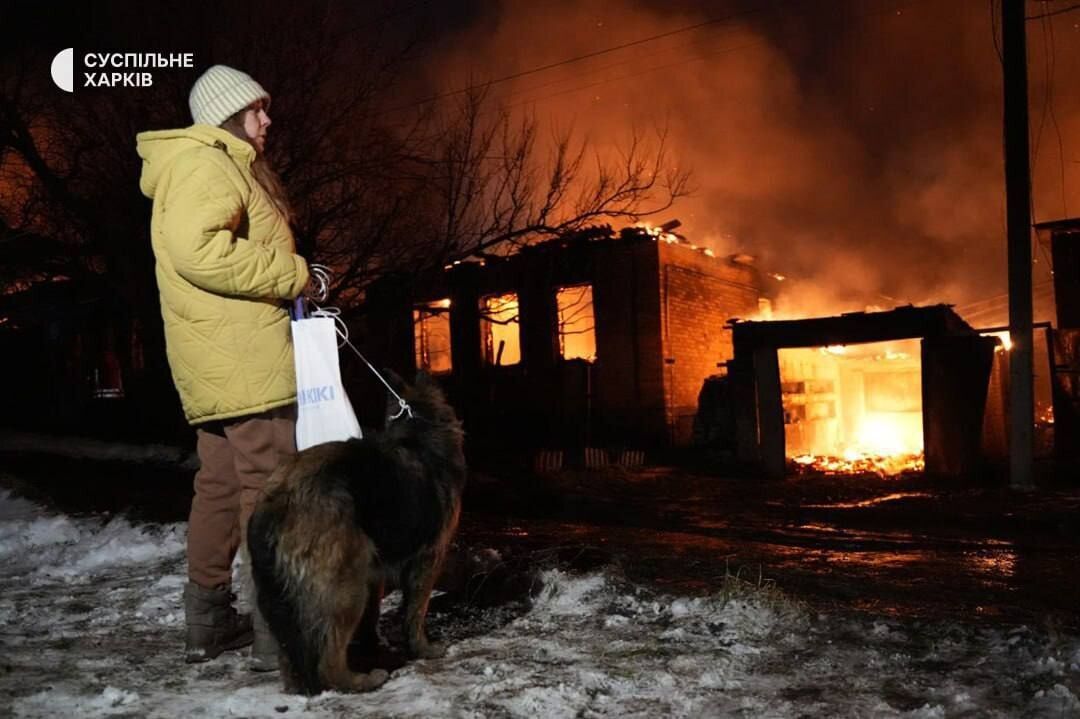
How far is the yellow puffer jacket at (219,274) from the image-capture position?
286 centimetres

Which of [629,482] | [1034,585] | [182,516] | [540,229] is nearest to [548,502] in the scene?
[629,482]

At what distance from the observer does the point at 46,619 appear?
12.5 feet

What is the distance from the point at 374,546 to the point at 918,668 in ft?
6.59

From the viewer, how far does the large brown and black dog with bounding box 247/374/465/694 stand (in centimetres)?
263

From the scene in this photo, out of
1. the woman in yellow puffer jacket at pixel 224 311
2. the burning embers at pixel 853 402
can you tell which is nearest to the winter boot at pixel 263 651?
the woman in yellow puffer jacket at pixel 224 311

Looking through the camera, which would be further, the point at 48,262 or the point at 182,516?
the point at 48,262

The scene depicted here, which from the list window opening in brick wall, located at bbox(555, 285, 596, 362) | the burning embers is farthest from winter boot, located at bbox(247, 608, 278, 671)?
window opening in brick wall, located at bbox(555, 285, 596, 362)

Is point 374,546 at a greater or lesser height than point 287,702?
greater

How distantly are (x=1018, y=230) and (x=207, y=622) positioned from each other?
12014 millimetres

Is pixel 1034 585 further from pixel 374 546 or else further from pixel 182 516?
pixel 182 516

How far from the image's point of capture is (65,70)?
11617mm

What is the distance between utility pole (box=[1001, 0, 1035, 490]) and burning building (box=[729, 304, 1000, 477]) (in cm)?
192

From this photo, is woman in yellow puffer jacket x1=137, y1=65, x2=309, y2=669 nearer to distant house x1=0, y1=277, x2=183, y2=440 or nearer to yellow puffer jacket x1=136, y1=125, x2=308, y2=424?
yellow puffer jacket x1=136, y1=125, x2=308, y2=424

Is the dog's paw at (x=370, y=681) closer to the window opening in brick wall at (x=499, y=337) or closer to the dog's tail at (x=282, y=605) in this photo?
the dog's tail at (x=282, y=605)
